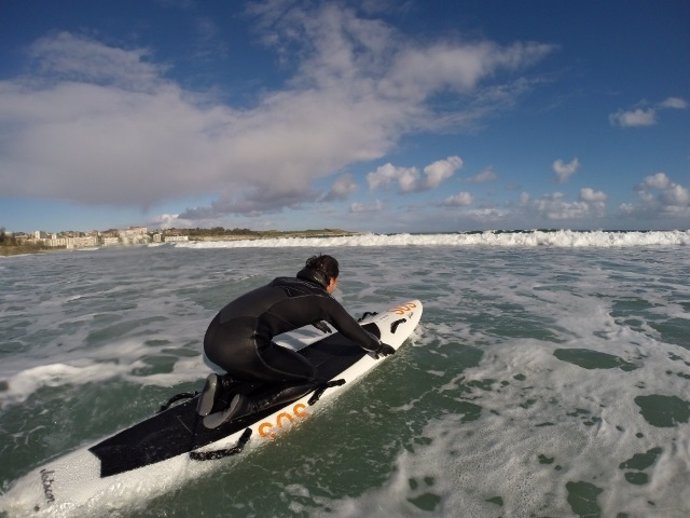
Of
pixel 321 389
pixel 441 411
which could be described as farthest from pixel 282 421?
pixel 441 411

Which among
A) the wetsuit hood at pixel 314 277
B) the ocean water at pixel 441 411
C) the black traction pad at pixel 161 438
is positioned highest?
the wetsuit hood at pixel 314 277

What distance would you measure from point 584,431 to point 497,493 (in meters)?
1.58

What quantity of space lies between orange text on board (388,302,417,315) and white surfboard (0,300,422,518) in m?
3.07

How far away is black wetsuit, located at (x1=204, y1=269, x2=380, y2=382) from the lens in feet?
13.4

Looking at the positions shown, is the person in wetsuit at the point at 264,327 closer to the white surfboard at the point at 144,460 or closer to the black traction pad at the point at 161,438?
the black traction pad at the point at 161,438


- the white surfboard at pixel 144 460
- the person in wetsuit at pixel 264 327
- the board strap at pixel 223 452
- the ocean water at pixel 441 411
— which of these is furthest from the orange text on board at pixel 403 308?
the board strap at pixel 223 452

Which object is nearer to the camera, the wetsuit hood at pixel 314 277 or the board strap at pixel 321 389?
the wetsuit hood at pixel 314 277

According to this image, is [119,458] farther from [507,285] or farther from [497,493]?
[507,285]

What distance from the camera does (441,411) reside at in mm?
4941

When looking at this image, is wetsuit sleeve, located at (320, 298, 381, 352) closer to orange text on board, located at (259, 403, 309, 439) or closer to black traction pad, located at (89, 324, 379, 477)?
orange text on board, located at (259, 403, 309, 439)

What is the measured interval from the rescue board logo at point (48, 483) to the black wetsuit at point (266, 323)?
1584 millimetres

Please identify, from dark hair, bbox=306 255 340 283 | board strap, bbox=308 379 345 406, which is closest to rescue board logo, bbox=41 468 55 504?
board strap, bbox=308 379 345 406

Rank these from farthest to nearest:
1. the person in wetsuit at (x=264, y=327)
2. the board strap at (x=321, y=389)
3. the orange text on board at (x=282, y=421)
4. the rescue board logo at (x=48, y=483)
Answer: the board strap at (x=321, y=389)
the orange text on board at (x=282, y=421)
the person in wetsuit at (x=264, y=327)
the rescue board logo at (x=48, y=483)

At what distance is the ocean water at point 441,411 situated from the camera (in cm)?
351
